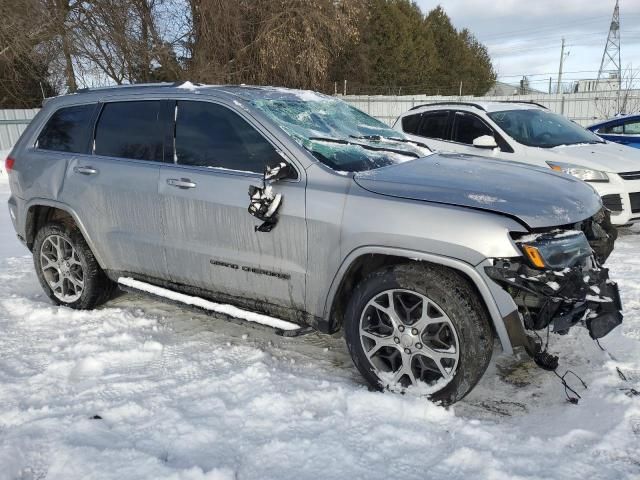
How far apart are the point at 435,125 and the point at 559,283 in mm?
5296

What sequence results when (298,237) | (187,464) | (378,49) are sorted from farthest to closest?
(378,49)
(298,237)
(187,464)

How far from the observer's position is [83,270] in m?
4.32

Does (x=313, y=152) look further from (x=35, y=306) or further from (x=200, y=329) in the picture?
(x=35, y=306)

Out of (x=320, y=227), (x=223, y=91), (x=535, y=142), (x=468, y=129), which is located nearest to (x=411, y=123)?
(x=468, y=129)

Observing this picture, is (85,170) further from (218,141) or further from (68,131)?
(218,141)

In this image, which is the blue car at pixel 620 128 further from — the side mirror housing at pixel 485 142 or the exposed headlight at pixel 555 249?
the exposed headlight at pixel 555 249

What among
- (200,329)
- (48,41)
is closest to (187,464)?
(200,329)

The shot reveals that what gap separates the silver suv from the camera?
270cm

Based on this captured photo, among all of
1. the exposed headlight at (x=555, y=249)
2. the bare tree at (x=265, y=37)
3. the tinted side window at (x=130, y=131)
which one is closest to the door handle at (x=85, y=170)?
the tinted side window at (x=130, y=131)

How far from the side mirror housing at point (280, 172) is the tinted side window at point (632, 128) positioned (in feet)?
29.0

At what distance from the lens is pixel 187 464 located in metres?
2.45

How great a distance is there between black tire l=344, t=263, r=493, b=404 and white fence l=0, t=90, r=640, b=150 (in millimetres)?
16688

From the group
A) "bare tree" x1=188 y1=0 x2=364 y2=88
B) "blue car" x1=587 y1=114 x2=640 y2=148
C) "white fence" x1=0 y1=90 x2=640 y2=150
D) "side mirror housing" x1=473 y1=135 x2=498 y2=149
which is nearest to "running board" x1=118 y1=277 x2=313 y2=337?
"side mirror housing" x1=473 y1=135 x2=498 y2=149

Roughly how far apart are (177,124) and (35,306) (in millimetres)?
2097
